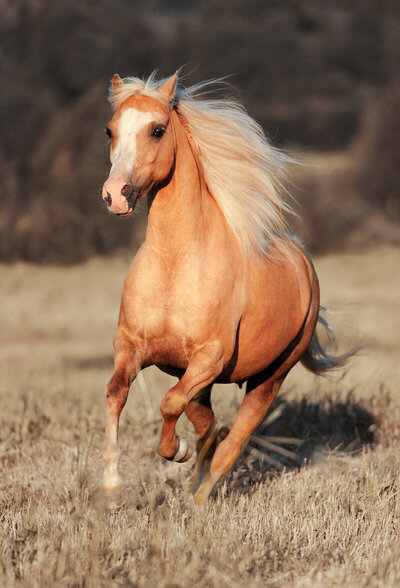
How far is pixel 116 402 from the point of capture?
3492mm

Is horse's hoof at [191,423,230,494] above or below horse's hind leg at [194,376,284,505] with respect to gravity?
below

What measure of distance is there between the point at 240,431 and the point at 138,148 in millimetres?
1781

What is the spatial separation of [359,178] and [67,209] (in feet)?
33.0

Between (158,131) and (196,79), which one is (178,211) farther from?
(196,79)

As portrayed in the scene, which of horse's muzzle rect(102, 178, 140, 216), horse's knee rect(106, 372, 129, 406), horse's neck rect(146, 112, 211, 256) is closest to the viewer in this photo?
horse's muzzle rect(102, 178, 140, 216)

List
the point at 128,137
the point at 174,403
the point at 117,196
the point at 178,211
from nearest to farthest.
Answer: the point at 117,196
the point at 128,137
the point at 174,403
the point at 178,211

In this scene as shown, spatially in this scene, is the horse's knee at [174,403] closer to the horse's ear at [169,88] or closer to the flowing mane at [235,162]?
the flowing mane at [235,162]

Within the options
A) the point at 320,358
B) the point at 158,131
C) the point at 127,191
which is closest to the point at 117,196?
the point at 127,191

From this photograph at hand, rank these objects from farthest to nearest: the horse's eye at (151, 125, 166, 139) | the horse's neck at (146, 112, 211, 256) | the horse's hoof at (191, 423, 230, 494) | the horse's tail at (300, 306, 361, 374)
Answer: the horse's tail at (300, 306, 361, 374) → the horse's hoof at (191, 423, 230, 494) → the horse's neck at (146, 112, 211, 256) → the horse's eye at (151, 125, 166, 139)

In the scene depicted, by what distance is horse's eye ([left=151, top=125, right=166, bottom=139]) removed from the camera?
11.1 feet

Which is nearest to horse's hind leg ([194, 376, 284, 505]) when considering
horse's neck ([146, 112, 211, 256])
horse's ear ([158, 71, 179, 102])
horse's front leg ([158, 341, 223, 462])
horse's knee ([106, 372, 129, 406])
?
horse's front leg ([158, 341, 223, 462])

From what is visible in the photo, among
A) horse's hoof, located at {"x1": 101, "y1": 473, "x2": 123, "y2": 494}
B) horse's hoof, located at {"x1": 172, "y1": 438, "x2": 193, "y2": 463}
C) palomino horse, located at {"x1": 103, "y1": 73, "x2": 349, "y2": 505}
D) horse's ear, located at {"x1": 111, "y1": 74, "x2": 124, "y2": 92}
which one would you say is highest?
horse's ear, located at {"x1": 111, "y1": 74, "x2": 124, "y2": 92}

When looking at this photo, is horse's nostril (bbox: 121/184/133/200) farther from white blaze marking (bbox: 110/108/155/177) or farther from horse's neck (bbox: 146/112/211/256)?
horse's neck (bbox: 146/112/211/256)

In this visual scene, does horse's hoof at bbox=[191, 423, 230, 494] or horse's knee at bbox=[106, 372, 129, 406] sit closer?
horse's knee at bbox=[106, 372, 129, 406]
